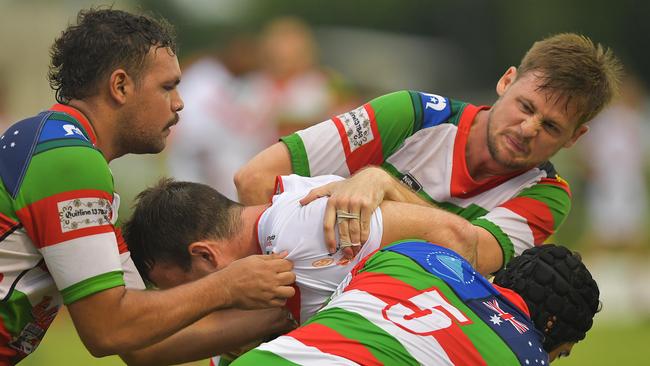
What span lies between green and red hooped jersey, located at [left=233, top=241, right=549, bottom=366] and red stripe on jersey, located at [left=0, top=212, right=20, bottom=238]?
101 cm

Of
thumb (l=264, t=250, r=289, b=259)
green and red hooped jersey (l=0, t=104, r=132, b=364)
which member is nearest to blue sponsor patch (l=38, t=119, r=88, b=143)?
green and red hooped jersey (l=0, t=104, r=132, b=364)

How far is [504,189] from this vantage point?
5.11m

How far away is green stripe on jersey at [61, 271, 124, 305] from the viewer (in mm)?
3896

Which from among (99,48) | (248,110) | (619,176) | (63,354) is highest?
(99,48)

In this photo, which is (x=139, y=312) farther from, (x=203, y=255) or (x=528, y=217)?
(x=528, y=217)

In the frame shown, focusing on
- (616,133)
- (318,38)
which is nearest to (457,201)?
(616,133)

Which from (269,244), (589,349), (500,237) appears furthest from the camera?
(589,349)

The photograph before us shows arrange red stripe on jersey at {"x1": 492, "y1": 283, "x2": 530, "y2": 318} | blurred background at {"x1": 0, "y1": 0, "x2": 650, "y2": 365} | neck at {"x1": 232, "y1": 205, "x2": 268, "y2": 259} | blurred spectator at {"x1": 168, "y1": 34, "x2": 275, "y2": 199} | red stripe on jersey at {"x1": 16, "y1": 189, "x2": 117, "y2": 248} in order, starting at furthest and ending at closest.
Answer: blurred spectator at {"x1": 168, "y1": 34, "x2": 275, "y2": 199} < blurred background at {"x1": 0, "y1": 0, "x2": 650, "y2": 365} < neck at {"x1": 232, "y1": 205, "x2": 268, "y2": 259} < red stripe on jersey at {"x1": 16, "y1": 189, "x2": 117, "y2": 248} < red stripe on jersey at {"x1": 492, "y1": 283, "x2": 530, "y2": 318}

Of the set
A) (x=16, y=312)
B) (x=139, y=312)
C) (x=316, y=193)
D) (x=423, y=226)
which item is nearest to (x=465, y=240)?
(x=423, y=226)

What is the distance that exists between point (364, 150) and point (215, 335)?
3.62 ft

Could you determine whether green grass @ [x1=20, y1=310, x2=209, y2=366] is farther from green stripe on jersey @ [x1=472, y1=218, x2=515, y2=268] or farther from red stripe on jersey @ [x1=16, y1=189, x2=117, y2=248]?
red stripe on jersey @ [x1=16, y1=189, x2=117, y2=248]

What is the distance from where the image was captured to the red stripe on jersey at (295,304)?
13.6ft

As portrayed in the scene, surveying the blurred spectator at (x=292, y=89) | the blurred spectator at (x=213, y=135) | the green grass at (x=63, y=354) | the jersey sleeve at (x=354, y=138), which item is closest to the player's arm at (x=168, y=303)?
the jersey sleeve at (x=354, y=138)

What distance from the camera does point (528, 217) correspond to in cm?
496
